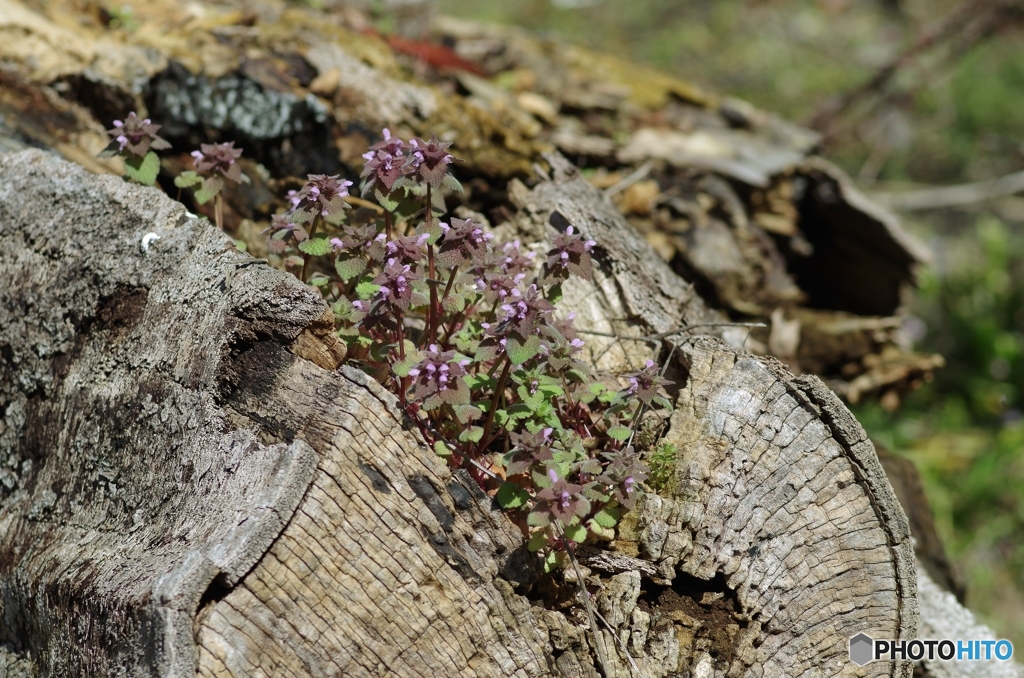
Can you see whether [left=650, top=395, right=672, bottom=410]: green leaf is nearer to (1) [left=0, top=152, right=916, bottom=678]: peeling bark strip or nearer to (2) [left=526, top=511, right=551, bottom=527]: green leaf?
(1) [left=0, top=152, right=916, bottom=678]: peeling bark strip

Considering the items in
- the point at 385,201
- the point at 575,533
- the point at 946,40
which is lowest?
the point at 575,533

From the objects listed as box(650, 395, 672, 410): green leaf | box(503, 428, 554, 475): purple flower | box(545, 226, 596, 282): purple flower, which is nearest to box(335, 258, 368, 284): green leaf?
box(545, 226, 596, 282): purple flower

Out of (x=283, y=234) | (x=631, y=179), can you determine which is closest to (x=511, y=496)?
(x=283, y=234)

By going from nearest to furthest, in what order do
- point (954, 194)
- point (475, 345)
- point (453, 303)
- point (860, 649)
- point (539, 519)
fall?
point (539, 519) < point (860, 649) < point (453, 303) < point (475, 345) < point (954, 194)

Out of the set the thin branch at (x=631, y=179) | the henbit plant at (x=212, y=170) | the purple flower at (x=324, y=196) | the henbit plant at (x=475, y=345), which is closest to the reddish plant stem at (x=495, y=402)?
the henbit plant at (x=475, y=345)

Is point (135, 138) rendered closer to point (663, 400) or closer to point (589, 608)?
point (663, 400)

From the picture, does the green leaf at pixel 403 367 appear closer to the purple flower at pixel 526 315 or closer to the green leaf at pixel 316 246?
the purple flower at pixel 526 315
